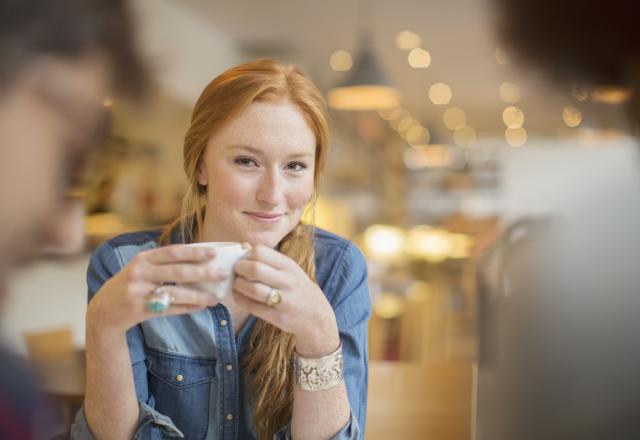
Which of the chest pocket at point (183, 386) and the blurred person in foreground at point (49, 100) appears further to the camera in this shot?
the blurred person in foreground at point (49, 100)

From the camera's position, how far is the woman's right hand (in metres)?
0.48

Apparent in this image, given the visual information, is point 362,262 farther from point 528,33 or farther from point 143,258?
point 528,33

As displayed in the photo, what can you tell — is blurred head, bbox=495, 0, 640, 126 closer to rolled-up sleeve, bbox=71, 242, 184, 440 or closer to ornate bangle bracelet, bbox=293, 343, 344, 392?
ornate bangle bracelet, bbox=293, 343, 344, 392

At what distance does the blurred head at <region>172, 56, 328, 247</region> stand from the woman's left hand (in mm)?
81

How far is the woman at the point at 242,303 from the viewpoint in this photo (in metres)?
0.49

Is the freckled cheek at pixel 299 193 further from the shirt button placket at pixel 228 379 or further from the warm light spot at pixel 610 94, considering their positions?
the warm light spot at pixel 610 94

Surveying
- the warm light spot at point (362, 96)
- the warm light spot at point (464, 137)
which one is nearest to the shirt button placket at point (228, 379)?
the warm light spot at point (362, 96)

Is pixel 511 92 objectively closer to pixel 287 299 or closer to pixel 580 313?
pixel 580 313

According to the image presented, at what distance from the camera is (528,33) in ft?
2.95

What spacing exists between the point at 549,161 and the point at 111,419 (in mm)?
632

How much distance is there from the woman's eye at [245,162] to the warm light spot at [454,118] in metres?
6.42

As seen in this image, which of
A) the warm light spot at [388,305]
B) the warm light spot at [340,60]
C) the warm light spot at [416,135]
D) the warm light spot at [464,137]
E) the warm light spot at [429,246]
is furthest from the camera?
the warm light spot at [464,137]

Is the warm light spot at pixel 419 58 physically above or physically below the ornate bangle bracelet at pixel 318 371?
above

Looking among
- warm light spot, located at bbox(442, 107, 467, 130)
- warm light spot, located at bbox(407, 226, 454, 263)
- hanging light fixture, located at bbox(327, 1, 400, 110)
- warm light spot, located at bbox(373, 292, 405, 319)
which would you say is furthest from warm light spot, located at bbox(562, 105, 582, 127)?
warm light spot, located at bbox(442, 107, 467, 130)
